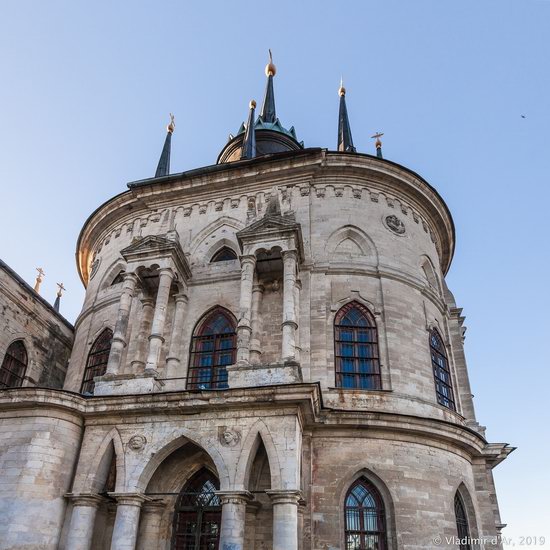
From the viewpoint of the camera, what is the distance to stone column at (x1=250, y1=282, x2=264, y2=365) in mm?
14180

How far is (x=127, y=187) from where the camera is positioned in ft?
65.0

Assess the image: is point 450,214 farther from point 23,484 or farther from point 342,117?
point 23,484

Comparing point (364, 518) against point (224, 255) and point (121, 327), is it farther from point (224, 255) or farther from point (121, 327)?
point (224, 255)

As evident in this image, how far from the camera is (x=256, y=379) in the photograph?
12.5 metres

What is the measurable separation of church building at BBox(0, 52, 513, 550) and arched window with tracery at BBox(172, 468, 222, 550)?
38 millimetres

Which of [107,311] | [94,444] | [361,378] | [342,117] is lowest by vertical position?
[94,444]

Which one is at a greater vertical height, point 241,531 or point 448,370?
point 448,370

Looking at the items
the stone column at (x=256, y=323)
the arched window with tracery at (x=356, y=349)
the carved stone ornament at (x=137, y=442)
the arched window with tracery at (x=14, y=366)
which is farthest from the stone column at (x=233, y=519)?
the arched window with tracery at (x=14, y=366)

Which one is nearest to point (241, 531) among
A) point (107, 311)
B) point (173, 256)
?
point (173, 256)

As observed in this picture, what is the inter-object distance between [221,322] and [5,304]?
8.71 meters

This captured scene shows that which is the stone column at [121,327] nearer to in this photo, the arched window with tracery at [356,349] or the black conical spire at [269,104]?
the arched window with tracery at [356,349]

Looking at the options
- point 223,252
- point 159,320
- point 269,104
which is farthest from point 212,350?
point 269,104

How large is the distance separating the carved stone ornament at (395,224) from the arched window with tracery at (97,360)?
1005cm

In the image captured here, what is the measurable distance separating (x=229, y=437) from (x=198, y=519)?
2914 millimetres
